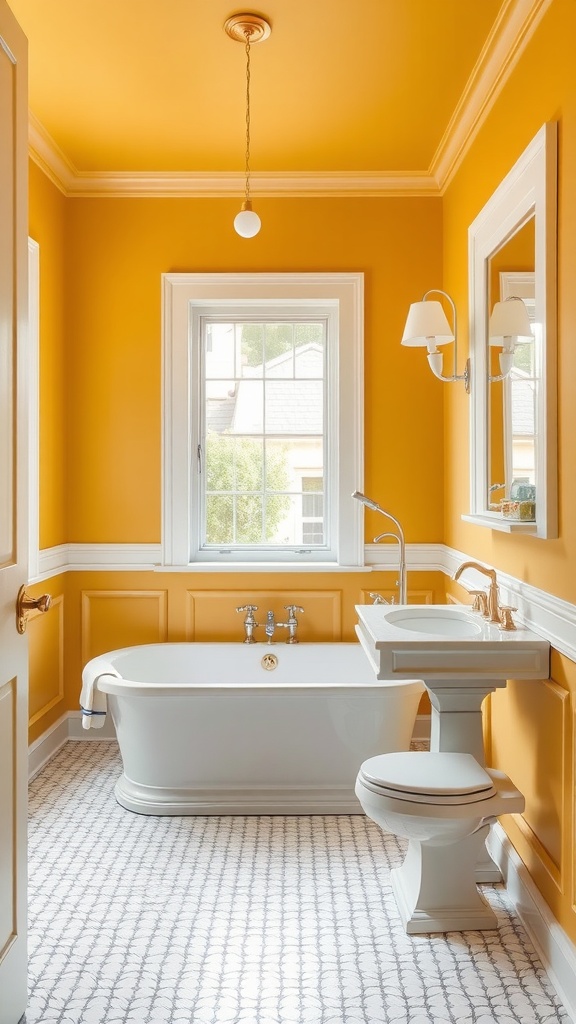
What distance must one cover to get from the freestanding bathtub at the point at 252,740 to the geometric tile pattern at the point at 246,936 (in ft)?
0.26

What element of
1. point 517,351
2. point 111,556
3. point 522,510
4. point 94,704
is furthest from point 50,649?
point 517,351

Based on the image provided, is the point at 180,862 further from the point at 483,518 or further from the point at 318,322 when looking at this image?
the point at 318,322

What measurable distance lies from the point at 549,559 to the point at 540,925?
101cm

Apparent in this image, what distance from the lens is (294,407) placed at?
12.7 feet

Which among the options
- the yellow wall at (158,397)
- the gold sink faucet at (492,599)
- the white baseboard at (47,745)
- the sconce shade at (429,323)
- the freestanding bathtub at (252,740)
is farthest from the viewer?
the yellow wall at (158,397)

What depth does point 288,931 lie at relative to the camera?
7.18ft

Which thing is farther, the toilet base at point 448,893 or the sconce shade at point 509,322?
the sconce shade at point 509,322

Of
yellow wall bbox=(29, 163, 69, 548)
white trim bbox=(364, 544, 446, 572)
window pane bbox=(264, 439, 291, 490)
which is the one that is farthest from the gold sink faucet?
yellow wall bbox=(29, 163, 69, 548)

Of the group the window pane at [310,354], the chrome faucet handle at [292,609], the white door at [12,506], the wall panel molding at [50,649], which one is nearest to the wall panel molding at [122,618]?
the wall panel molding at [50,649]

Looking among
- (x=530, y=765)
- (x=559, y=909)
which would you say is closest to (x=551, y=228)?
(x=530, y=765)

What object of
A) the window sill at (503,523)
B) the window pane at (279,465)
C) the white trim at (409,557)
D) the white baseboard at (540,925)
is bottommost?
the white baseboard at (540,925)

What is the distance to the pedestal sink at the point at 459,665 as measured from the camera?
2145 mm

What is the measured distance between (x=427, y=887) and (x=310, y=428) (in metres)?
2.27

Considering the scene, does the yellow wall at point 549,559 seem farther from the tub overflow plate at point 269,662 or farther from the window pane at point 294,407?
the window pane at point 294,407
